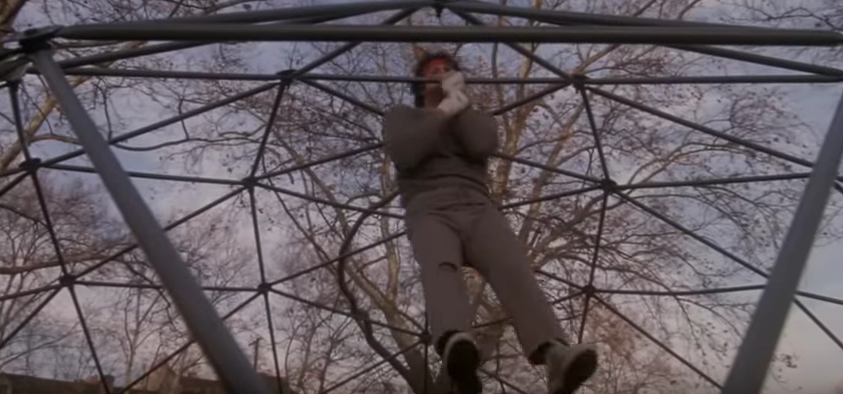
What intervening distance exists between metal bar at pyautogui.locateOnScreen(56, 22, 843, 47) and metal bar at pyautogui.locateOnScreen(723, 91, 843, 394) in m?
1.08

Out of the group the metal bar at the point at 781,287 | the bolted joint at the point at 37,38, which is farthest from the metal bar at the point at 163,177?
the metal bar at the point at 781,287

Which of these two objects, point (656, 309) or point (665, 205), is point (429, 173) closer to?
point (665, 205)

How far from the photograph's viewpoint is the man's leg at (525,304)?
5.01 meters

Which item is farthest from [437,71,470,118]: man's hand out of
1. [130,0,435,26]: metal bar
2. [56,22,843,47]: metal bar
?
[130,0,435,26]: metal bar

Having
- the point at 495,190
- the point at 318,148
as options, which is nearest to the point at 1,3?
the point at 318,148

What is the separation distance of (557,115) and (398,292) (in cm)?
350

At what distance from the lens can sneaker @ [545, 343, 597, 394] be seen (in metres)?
4.93

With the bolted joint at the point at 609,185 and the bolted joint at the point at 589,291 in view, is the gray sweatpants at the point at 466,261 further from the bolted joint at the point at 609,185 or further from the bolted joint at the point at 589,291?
the bolted joint at the point at 589,291

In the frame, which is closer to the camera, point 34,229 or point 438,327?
point 438,327

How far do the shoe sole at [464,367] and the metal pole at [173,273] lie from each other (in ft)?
5.31

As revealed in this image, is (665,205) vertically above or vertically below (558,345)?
above

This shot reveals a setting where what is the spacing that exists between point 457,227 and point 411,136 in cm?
55

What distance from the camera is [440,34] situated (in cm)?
553

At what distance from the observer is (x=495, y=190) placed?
13938mm
